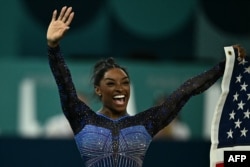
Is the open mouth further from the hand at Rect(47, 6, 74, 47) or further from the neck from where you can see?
the hand at Rect(47, 6, 74, 47)

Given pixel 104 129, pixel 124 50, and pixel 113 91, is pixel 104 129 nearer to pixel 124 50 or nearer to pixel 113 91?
pixel 113 91

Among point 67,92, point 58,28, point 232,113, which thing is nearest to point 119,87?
point 67,92

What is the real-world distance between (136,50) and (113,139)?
5.26 meters

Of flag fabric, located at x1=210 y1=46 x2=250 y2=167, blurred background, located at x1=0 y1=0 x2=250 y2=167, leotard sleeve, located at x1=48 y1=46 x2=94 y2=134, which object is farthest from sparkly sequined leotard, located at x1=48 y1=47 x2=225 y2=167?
blurred background, located at x1=0 y1=0 x2=250 y2=167

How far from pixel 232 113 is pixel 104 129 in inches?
30.8

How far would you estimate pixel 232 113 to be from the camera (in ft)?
21.3

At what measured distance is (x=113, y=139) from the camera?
627 centimetres

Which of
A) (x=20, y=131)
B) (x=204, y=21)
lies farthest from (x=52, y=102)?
(x=204, y=21)

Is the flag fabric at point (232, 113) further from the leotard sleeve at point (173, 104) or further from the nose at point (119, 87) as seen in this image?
the nose at point (119, 87)

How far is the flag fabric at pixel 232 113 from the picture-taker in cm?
647

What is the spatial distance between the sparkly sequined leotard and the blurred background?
3.25m

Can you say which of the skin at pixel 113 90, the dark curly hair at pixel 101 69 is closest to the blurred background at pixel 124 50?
the dark curly hair at pixel 101 69

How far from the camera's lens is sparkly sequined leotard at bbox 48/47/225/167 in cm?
621

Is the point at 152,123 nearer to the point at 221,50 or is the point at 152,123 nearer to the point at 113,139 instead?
the point at 113,139
